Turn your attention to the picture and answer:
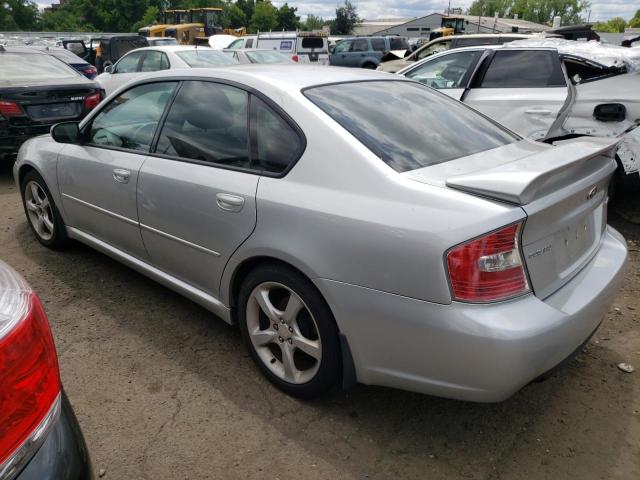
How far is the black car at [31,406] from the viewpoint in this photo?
1.17m

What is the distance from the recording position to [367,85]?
2.89 m

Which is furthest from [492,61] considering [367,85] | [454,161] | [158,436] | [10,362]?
[10,362]

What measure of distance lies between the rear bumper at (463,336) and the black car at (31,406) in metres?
1.13

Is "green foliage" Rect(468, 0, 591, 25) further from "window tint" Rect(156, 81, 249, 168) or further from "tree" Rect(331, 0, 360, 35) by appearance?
"window tint" Rect(156, 81, 249, 168)

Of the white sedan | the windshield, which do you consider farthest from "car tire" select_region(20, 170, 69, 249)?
the windshield

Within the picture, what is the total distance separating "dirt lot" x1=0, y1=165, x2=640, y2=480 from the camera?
7.31ft

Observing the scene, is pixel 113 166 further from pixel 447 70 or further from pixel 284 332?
pixel 447 70

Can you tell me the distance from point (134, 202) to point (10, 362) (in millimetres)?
2097

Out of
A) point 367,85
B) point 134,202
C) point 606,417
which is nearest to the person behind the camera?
point 606,417

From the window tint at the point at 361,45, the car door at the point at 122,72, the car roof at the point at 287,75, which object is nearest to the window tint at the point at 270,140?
the car roof at the point at 287,75

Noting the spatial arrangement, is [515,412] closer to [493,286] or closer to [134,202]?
[493,286]

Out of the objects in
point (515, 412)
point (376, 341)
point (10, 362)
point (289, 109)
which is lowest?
point (515, 412)

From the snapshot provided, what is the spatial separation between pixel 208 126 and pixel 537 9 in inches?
5005

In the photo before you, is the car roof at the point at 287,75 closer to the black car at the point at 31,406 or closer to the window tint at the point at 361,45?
the black car at the point at 31,406
